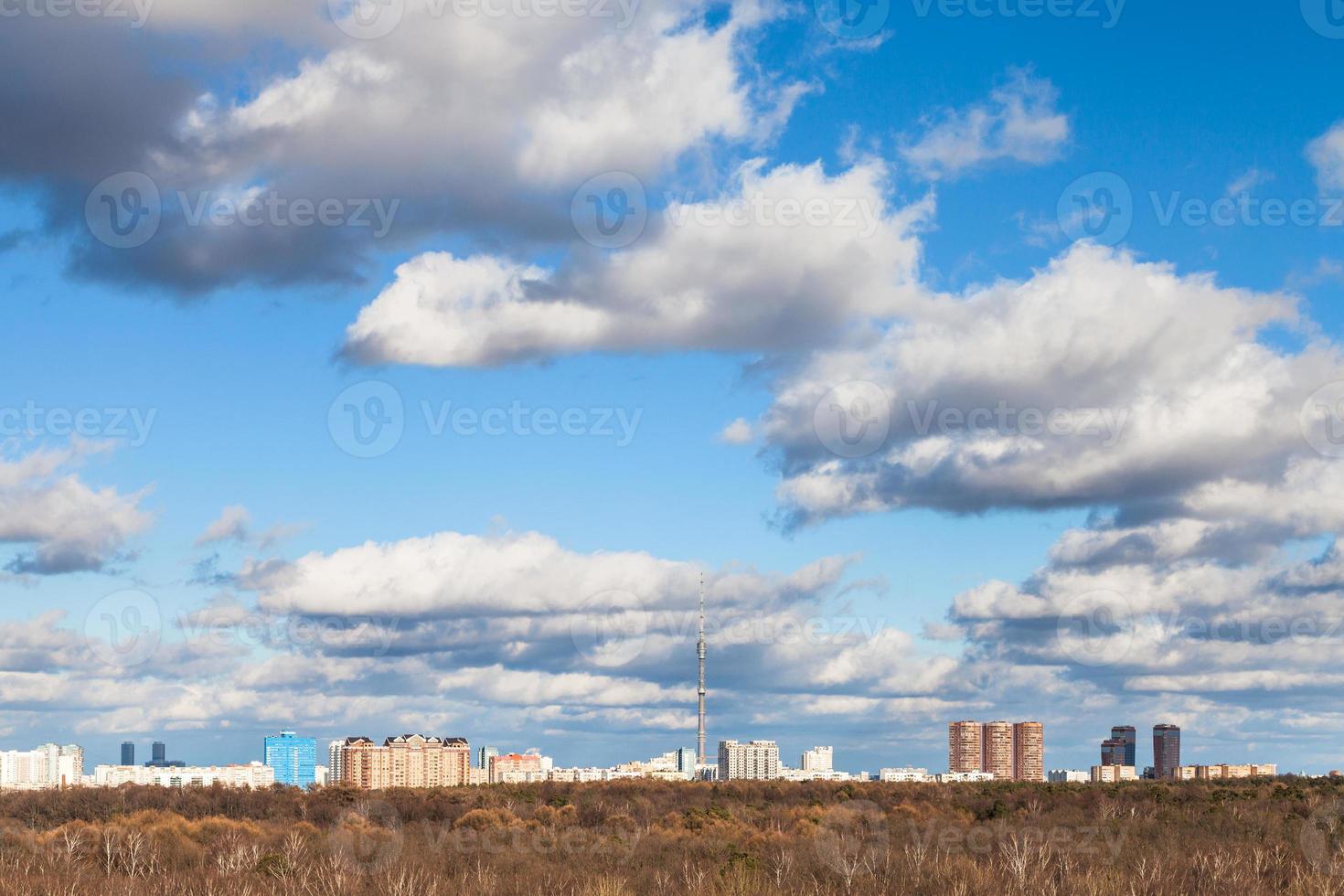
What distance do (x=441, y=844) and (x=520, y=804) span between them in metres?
15.0

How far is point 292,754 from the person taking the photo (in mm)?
133875

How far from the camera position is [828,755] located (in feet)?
462

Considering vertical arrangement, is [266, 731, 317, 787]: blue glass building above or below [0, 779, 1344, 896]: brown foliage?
below

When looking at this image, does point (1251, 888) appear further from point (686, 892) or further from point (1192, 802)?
point (1192, 802)

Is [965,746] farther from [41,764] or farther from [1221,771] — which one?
[41,764]

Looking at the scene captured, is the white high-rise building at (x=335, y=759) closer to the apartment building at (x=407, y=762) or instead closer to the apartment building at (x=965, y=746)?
the apartment building at (x=407, y=762)

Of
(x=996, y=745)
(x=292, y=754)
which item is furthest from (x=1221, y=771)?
(x=292, y=754)

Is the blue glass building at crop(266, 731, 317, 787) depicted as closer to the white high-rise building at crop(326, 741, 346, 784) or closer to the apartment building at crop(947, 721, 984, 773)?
the white high-rise building at crop(326, 741, 346, 784)

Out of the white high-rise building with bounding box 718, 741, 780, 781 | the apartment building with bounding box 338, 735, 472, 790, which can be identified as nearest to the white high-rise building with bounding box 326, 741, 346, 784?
the apartment building with bounding box 338, 735, 472, 790

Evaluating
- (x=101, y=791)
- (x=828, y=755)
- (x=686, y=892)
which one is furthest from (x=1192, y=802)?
(x=828, y=755)

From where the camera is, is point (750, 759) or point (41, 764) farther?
point (750, 759)

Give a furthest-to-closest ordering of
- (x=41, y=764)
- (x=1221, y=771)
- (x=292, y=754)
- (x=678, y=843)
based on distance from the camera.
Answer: (x=292, y=754) < (x=41, y=764) < (x=1221, y=771) < (x=678, y=843)

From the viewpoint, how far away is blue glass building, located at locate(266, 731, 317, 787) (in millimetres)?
131500

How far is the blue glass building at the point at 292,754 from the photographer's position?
131500 mm
